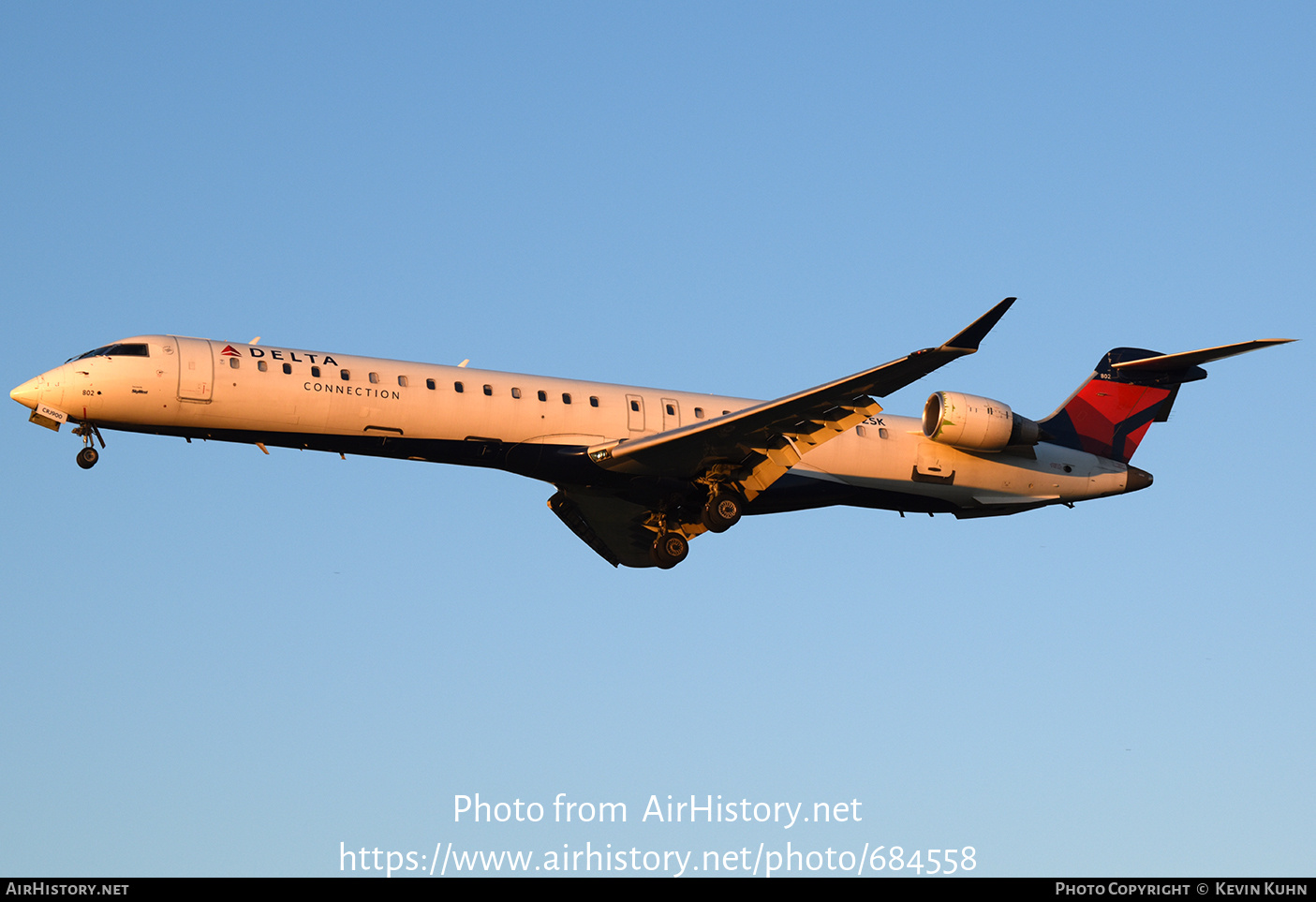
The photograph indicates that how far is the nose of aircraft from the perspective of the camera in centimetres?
2422

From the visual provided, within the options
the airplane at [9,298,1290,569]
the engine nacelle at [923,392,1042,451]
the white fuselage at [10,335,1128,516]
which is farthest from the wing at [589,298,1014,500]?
the engine nacelle at [923,392,1042,451]

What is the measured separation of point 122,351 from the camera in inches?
973

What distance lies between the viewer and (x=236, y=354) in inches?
987

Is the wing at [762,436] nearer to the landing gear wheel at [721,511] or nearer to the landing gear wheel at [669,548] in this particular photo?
the landing gear wheel at [721,511]

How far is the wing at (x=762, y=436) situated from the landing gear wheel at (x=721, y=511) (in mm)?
293

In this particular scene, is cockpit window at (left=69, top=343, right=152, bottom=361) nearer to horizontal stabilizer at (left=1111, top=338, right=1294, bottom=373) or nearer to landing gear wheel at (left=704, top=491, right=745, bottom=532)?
landing gear wheel at (left=704, top=491, right=745, bottom=532)

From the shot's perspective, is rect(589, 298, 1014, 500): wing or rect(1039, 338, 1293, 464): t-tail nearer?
rect(589, 298, 1014, 500): wing

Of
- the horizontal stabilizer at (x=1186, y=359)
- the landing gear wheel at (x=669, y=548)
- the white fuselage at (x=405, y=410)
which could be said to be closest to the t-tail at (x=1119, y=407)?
the horizontal stabilizer at (x=1186, y=359)

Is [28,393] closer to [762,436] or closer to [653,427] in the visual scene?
[653,427]

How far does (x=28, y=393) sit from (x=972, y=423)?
54.8ft

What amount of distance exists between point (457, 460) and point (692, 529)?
5.15 meters

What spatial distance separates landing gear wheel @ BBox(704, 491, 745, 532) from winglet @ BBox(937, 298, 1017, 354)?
6.29 metres

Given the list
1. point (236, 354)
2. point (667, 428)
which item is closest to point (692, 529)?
point (667, 428)

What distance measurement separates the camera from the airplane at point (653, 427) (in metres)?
24.5
